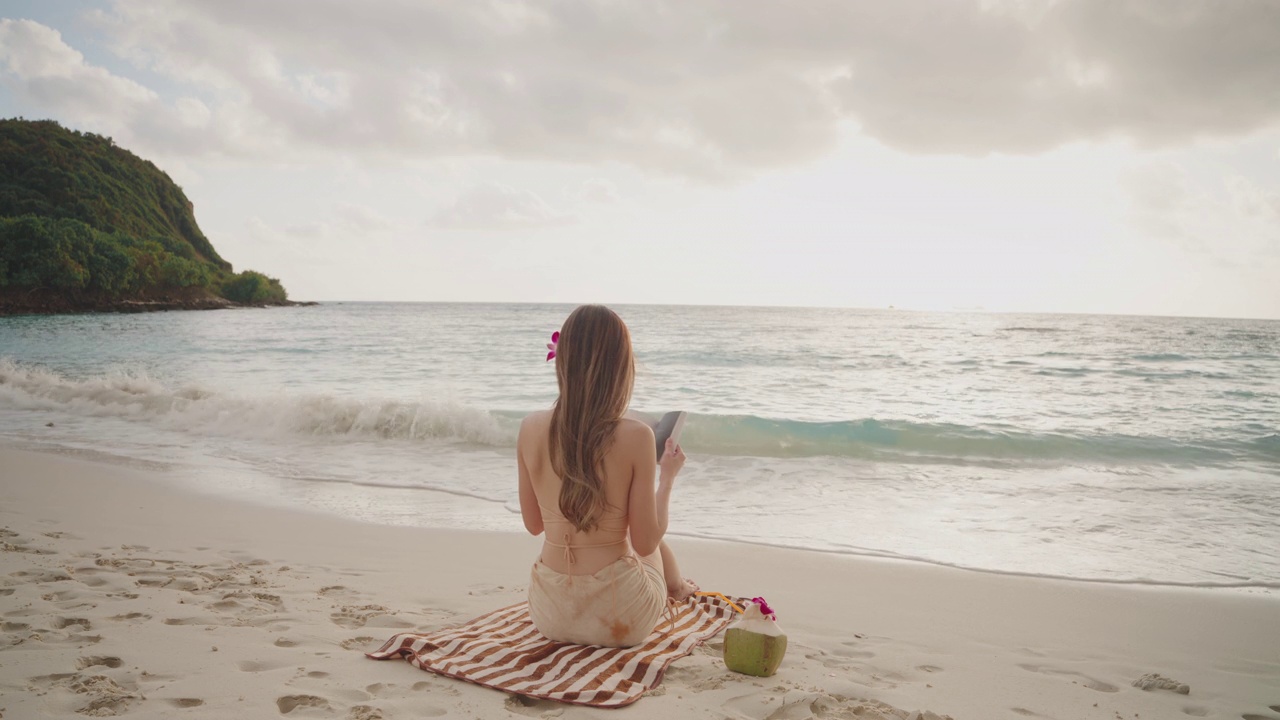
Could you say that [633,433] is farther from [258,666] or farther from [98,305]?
[98,305]

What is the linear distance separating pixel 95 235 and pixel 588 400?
69.2m

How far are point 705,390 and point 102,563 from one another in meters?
12.9

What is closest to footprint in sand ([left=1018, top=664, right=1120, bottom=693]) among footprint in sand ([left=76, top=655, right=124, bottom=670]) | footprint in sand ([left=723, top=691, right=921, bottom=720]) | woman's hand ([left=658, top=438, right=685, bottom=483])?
footprint in sand ([left=723, top=691, right=921, bottom=720])

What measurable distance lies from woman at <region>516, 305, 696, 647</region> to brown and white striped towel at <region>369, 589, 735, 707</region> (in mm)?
127

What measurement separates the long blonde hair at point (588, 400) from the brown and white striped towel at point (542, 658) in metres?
0.67

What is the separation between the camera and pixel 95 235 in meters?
56.4

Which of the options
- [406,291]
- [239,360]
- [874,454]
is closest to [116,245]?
[406,291]

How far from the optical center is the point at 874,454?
10.1m

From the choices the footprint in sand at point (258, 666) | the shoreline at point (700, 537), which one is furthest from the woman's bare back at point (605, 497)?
the shoreline at point (700, 537)

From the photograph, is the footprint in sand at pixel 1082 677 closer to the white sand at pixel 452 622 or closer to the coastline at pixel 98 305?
the white sand at pixel 452 622

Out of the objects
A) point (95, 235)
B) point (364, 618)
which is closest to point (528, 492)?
point (364, 618)

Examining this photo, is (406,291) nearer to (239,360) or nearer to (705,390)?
(239,360)

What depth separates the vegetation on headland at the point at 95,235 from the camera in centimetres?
4988

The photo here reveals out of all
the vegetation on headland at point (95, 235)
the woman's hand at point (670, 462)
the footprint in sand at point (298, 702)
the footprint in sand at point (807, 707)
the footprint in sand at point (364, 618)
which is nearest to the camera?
the footprint in sand at point (298, 702)
